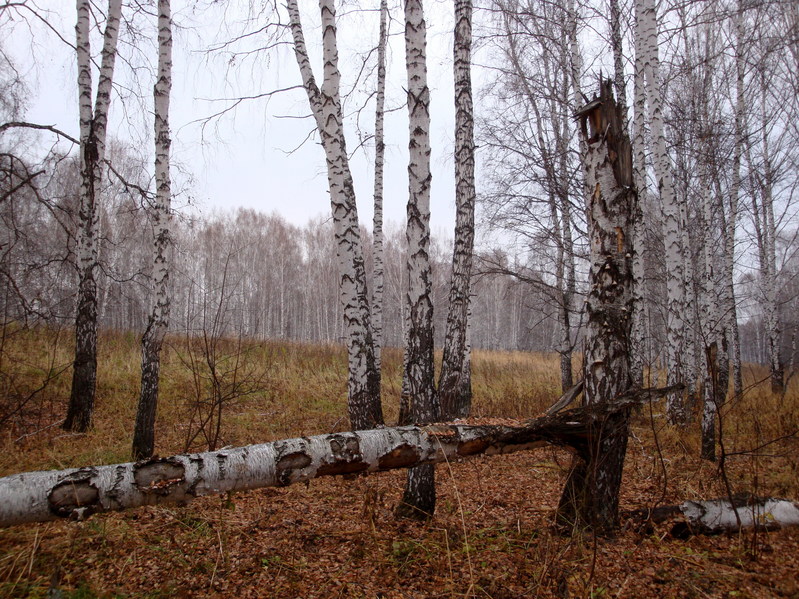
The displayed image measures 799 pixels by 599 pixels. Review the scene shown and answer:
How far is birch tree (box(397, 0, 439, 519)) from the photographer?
3502 millimetres

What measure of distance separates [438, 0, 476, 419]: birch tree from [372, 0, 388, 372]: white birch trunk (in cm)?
377

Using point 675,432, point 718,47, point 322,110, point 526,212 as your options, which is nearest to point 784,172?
point 718,47

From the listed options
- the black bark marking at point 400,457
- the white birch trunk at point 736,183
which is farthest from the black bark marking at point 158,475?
the white birch trunk at point 736,183

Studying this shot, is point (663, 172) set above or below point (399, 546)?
above

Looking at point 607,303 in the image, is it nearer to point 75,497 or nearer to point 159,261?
point 75,497

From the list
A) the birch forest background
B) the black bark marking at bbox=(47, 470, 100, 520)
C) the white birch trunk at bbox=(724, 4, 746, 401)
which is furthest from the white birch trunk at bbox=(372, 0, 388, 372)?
the black bark marking at bbox=(47, 470, 100, 520)

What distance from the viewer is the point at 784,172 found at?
11.5 m

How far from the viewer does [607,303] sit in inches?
116

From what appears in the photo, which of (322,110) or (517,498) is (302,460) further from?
(322,110)

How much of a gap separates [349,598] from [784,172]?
1439 centimetres

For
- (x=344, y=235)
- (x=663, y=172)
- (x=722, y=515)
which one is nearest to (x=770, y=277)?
(x=663, y=172)

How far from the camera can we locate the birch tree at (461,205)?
5.12 meters

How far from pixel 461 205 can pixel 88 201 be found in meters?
5.11

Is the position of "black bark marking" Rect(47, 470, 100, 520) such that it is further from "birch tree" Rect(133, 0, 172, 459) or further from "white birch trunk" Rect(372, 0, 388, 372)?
"white birch trunk" Rect(372, 0, 388, 372)
